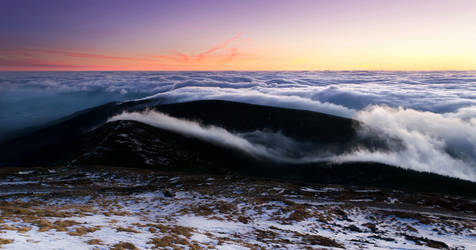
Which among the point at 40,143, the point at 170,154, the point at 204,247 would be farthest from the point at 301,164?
the point at 40,143

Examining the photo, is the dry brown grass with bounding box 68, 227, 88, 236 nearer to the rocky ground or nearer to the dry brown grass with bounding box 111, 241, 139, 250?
the rocky ground

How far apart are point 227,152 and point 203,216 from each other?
308ft

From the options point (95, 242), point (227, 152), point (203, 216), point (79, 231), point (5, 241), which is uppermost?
point (5, 241)

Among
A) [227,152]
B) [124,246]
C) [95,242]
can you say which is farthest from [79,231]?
[227,152]

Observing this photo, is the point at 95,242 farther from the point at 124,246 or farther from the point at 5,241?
the point at 5,241

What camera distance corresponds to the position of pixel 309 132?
15338 cm

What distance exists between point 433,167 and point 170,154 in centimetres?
15552

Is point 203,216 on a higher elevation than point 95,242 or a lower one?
lower

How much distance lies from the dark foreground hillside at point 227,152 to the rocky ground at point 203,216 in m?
36.9

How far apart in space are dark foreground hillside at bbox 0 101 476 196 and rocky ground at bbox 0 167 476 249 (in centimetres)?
3694

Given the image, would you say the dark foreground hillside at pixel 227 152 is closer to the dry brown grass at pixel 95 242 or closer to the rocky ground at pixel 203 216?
the rocky ground at pixel 203 216

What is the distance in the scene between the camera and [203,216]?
76.6ft

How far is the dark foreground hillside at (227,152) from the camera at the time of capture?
8325 centimetres

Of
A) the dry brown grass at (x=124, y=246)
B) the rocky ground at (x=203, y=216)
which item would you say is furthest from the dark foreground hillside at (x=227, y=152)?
the dry brown grass at (x=124, y=246)
